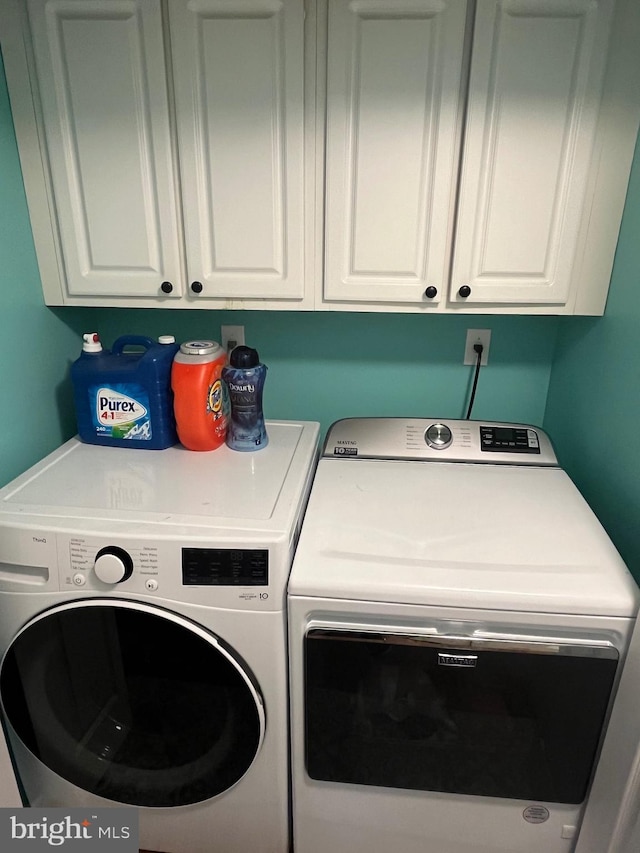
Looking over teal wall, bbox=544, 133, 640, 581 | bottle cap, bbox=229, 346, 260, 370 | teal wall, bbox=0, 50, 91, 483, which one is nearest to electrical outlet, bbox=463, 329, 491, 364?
teal wall, bbox=544, 133, 640, 581

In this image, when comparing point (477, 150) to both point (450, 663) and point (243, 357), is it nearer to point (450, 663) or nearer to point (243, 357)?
point (243, 357)

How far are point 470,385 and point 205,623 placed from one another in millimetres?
1095

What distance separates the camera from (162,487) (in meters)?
1.24

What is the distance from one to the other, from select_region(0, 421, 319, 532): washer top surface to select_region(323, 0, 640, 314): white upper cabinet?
50 centimetres

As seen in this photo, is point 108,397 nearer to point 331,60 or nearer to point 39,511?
point 39,511

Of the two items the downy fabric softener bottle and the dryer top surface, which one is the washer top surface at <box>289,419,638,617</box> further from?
the downy fabric softener bottle

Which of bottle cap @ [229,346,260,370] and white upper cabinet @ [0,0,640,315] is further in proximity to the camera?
bottle cap @ [229,346,260,370]

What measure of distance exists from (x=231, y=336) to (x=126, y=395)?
444 millimetres

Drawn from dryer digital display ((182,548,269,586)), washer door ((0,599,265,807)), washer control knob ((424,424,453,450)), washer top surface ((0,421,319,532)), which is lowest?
washer door ((0,599,265,807))

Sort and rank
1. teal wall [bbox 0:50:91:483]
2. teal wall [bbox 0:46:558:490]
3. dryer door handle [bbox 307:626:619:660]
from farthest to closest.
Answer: teal wall [bbox 0:46:558:490] → teal wall [bbox 0:50:91:483] → dryer door handle [bbox 307:626:619:660]

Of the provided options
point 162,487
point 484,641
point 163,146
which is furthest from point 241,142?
point 484,641

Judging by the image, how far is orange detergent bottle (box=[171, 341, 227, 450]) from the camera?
1.35 metres

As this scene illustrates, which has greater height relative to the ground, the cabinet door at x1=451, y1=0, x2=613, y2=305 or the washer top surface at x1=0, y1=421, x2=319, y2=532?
the cabinet door at x1=451, y1=0, x2=613, y2=305

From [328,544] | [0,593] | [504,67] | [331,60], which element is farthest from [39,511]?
[504,67]
